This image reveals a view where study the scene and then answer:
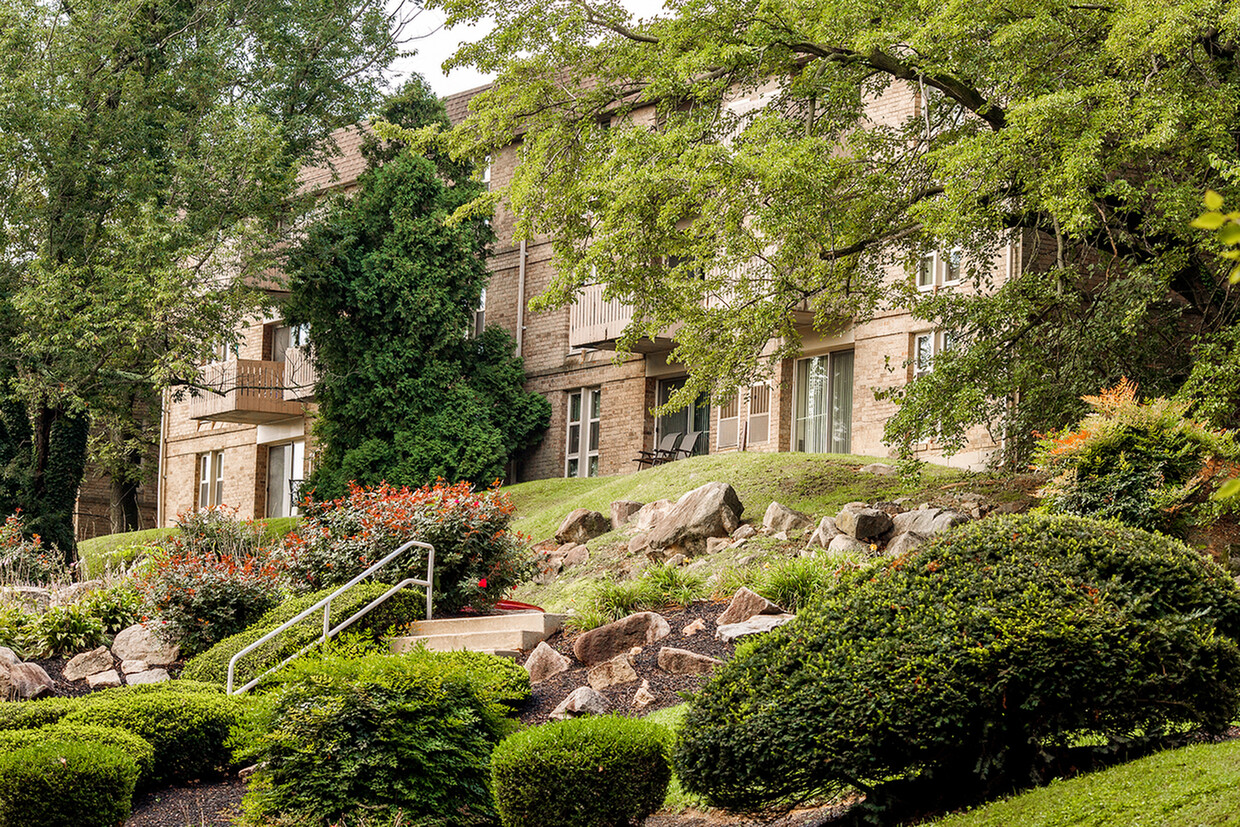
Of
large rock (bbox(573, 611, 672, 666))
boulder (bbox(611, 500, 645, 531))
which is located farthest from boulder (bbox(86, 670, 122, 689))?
boulder (bbox(611, 500, 645, 531))

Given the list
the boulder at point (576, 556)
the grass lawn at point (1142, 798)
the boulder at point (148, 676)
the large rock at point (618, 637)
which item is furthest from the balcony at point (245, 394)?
the grass lawn at point (1142, 798)

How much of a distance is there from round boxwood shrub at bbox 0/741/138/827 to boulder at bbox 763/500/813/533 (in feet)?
31.3

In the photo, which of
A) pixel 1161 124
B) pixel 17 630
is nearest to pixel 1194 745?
pixel 1161 124

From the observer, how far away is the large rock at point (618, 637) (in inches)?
488

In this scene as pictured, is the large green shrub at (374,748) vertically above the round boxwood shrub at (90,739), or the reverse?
the large green shrub at (374,748)

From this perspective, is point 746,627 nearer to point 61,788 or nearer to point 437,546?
point 437,546

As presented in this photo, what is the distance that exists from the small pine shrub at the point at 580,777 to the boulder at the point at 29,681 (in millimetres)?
7991

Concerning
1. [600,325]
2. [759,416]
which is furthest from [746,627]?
[600,325]

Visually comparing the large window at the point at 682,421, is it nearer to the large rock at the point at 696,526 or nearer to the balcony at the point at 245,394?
the large rock at the point at 696,526

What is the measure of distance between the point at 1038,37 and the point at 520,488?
15.5 metres

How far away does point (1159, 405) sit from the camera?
12930 mm

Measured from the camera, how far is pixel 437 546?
1409cm

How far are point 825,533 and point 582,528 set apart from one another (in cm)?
573

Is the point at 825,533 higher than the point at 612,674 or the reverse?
higher
